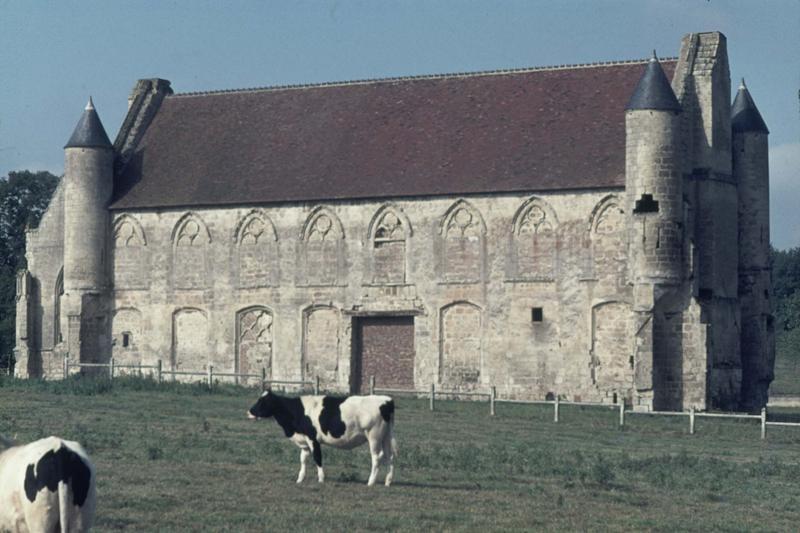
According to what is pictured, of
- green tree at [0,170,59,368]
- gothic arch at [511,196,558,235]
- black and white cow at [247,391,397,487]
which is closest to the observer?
black and white cow at [247,391,397,487]

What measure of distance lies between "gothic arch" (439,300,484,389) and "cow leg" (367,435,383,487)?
25.8 metres

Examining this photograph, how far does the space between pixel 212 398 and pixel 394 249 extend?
9992 mm

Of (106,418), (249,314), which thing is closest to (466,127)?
(249,314)

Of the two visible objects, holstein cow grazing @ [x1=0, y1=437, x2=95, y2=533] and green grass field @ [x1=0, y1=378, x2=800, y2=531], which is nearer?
holstein cow grazing @ [x1=0, y1=437, x2=95, y2=533]

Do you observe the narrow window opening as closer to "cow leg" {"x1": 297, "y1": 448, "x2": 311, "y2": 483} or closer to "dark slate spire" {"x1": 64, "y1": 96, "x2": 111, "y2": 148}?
"dark slate spire" {"x1": 64, "y1": 96, "x2": 111, "y2": 148}

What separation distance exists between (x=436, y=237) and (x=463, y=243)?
948mm

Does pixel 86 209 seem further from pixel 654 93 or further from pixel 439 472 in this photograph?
pixel 439 472

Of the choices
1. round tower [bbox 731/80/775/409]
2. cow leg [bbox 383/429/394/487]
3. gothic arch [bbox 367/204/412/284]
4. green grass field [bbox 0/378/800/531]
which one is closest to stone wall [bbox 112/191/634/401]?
gothic arch [bbox 367/204/412/284]

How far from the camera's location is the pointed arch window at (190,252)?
181ft

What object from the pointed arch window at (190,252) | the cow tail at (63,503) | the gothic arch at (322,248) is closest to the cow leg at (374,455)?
the cow tail at (63,503)

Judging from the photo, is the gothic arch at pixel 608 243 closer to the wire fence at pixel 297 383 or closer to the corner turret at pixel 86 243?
the wire fence at pixel 297 383

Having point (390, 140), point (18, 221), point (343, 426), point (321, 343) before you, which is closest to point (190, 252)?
point (321, 343)

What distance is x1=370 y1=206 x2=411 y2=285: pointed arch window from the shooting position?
5209 cm

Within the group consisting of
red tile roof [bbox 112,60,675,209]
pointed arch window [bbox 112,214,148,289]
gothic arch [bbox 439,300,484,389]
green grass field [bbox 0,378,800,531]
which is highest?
red tile roof [bbox 112,60,675,209]
